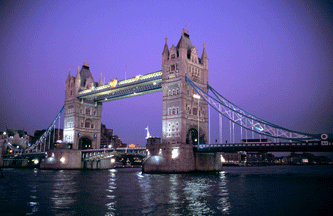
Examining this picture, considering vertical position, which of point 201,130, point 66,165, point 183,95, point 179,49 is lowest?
point 66,165

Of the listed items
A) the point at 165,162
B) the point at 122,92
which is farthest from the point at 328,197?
the point at 122,92

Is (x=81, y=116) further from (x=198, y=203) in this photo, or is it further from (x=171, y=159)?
(x=198, y=203)

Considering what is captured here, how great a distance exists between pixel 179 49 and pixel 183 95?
9.94 m

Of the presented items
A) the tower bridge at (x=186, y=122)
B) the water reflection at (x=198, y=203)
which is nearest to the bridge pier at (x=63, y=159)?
the tower bridge at (x=186, y=122)

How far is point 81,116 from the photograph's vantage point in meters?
91.1

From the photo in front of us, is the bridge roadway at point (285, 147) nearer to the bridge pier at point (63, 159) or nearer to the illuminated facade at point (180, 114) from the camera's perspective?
the illuminated facade at point (180, 114)

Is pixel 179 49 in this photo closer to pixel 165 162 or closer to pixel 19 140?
pixel 165 162

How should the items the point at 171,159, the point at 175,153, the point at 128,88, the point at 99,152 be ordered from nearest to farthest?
the point at 171,159, the point at 175,153, the point at 128,88, the point at 99,152

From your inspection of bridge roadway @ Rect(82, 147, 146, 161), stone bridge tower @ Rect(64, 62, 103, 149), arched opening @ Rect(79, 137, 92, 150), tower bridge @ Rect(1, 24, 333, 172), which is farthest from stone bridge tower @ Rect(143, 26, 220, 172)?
arched opening @ Rect(79, 137, 92, 150)

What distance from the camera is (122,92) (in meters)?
81.9

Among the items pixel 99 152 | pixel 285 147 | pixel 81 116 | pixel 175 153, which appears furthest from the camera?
pixel 81 116

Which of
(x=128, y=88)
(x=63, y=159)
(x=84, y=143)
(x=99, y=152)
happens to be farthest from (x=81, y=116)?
(x=128, y=88)

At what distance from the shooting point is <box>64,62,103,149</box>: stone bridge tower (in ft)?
295

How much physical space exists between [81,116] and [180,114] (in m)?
39.2
